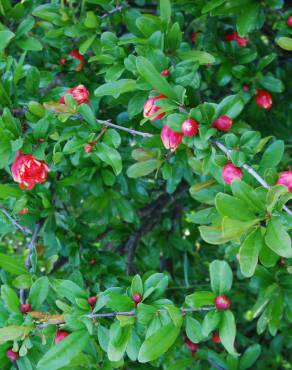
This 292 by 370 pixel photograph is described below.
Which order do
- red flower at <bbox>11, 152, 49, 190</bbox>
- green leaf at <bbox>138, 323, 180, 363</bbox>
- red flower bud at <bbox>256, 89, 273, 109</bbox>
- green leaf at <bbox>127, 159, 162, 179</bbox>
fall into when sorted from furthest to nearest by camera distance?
1. red flower bud at <bbox>256, 89, 273, 109</bbox>
2. green leaf at <bbox>127, 159, 162, 179</bbox>
3. red flower at <bbox>11, 152, 49, 190</bbox>
4. green leaf at <bbox>138, 323, 180, 363</bbox>

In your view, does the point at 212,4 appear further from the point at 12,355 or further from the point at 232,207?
the point at 12,355

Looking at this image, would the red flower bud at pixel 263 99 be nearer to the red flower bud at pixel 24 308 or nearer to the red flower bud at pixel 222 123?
the red flower bud at pixel 222 123

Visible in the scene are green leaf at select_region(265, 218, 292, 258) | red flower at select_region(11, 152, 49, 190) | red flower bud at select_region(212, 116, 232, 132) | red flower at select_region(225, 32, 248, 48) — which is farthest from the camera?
red flower at select_region(225, 32, 248, 48)

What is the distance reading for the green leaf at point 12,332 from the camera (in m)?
1.15

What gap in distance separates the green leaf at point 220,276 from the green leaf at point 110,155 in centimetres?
31

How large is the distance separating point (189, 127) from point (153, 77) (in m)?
0.13

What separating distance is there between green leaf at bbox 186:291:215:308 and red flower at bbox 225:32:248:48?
0.88 meters

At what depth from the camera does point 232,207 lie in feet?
3.32

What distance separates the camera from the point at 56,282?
49.6 inches

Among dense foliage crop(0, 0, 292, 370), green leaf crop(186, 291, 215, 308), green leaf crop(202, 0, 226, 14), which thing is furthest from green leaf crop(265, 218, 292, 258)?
green leaf crop(202, 0, 226, 14)

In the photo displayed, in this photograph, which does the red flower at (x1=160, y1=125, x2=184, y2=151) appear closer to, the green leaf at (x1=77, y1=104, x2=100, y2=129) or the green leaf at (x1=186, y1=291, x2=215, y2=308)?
the green leaf at (x1=77, y1=104, x2=100, y2=129)

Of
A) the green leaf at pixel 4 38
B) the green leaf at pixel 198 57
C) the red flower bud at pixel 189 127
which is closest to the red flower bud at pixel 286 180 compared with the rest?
the red flower bud at pixel 189 127

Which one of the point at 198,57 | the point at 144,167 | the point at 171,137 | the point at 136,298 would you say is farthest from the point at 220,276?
the point at 198,57

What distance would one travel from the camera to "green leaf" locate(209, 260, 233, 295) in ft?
3.98
